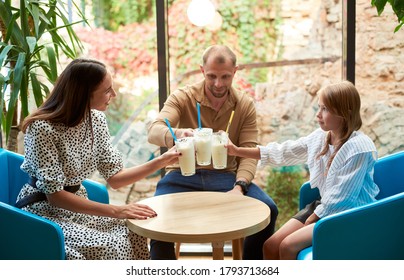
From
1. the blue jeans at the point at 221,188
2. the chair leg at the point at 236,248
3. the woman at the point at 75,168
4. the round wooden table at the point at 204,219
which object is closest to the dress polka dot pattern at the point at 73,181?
the woman at the point at 75,168

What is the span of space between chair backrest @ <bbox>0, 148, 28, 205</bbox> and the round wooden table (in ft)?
2.52

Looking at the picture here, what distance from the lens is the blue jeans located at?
3041 mm

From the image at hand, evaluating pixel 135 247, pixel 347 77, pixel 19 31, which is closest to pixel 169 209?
pixel 135 247

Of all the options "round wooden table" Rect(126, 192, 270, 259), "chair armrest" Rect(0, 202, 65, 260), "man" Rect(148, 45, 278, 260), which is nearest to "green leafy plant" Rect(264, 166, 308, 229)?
"man" Rect(148, 45, 278, 260)

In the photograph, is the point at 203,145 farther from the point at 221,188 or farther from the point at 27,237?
the point at 27,237

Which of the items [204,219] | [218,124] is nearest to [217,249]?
[204,219]

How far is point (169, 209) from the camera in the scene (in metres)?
2.60

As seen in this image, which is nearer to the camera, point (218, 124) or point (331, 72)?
point (218, 124)

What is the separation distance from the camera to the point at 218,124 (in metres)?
3.35

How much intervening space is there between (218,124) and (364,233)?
1.19 m

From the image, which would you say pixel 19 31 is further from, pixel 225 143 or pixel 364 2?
pixel 364 2

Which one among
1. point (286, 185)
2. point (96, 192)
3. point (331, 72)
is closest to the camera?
point (96, 192)

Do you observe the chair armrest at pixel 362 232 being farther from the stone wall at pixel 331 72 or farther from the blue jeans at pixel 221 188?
the stone wall at pixel 331 72

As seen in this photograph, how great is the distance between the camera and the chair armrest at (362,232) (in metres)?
2.42
